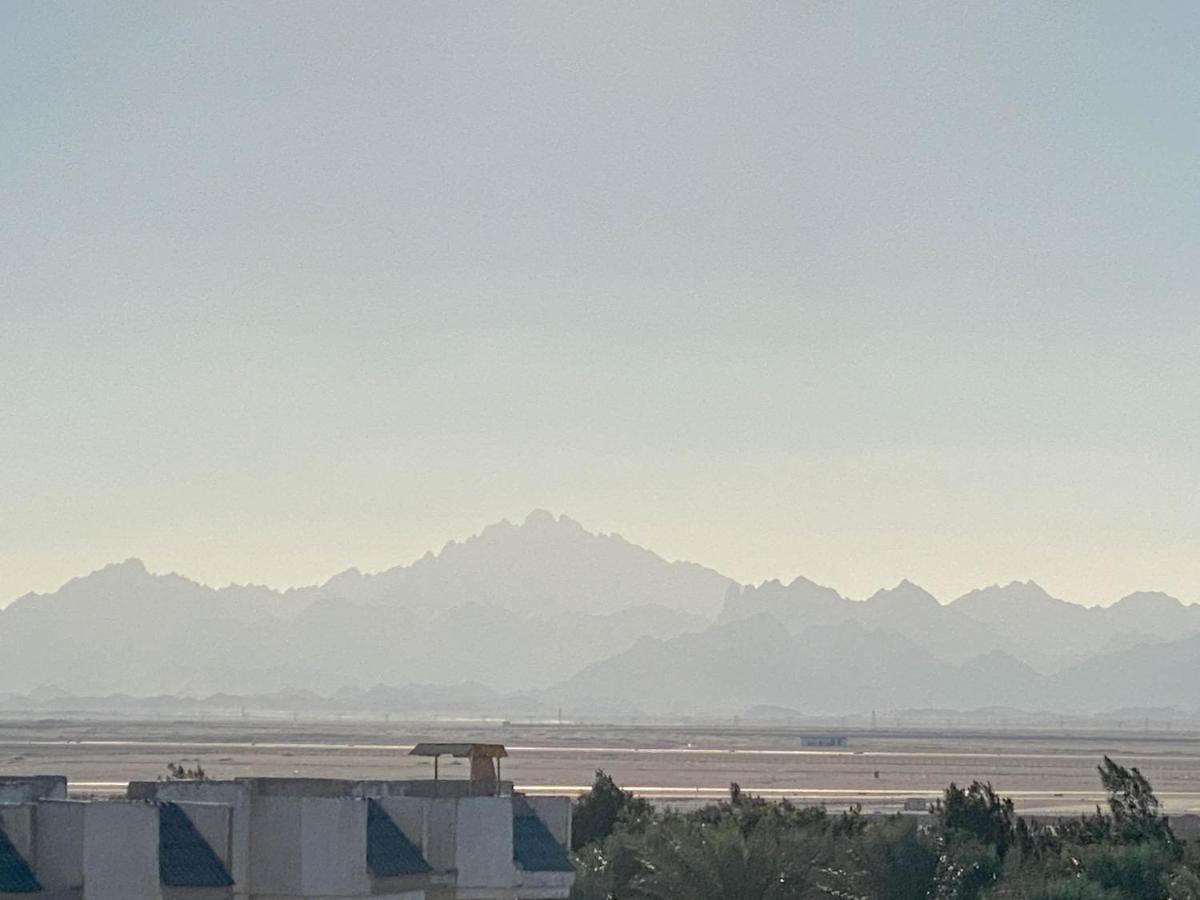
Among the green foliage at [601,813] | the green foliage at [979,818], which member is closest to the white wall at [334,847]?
the green foliage at [979,818]

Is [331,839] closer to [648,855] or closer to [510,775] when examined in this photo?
[648,855]

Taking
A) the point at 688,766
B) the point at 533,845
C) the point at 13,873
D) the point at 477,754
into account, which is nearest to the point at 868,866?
the point at 477,754

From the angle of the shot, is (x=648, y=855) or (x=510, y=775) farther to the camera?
(x=510, y=775)

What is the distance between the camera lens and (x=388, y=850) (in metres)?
24.0

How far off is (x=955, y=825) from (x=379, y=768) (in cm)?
8871

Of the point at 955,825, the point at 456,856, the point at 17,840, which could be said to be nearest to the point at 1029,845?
the point at 955,825

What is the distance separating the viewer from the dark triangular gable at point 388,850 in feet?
76.9

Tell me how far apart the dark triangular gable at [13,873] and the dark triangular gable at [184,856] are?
1.41 meters

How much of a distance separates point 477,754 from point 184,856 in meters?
7.46

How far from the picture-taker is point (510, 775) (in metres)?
125

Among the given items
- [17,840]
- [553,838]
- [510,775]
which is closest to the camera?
[17,840]

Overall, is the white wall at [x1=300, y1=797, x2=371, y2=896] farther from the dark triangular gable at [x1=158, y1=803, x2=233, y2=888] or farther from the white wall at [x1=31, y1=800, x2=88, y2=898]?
the white wall at [x1=31, y1=800, x2=88, y2=898]

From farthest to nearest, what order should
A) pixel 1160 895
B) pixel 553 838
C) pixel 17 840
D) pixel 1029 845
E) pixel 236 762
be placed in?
pixel 236 762 < pixel 1029 845 < pixel 1160 895 < pixel 553 838 < pixel 17 840

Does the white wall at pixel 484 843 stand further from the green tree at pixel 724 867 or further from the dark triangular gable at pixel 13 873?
the green tree at pixel 724 867
